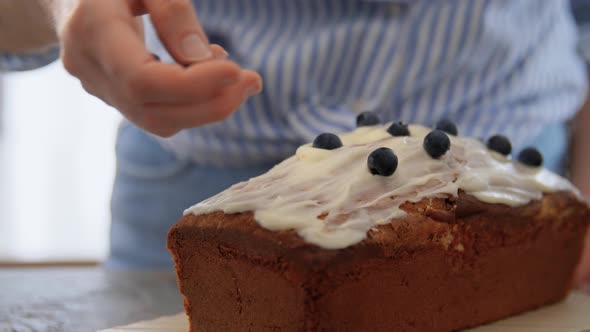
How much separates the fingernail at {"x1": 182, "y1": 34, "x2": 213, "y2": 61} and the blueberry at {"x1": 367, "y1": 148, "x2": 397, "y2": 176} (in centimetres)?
30

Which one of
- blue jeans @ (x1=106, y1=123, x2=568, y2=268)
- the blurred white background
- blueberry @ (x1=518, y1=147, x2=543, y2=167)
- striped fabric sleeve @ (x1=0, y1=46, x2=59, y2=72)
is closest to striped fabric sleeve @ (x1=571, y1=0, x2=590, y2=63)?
blue jeans @ (x1=106, y1=123, x2=568, y2=268)

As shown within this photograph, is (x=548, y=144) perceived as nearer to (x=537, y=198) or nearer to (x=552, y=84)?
(x=552, y=84)

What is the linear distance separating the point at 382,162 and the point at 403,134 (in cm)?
17

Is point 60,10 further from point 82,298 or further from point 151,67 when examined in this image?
point 82,298

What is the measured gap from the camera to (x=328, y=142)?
1025mm

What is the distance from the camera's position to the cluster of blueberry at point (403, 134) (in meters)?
0.94

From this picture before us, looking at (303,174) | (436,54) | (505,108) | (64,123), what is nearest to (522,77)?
(505,108)

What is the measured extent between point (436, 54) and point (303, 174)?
0.56 metres

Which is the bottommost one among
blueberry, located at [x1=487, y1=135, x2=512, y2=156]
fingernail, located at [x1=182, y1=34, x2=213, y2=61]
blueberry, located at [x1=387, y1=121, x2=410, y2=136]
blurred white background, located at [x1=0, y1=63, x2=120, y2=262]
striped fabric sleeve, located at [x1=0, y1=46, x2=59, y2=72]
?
blurred white background, located at [x1=0, y1=63, x2=120, y2=262]

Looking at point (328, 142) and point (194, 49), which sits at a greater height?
point (194, 49)

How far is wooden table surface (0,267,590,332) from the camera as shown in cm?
108

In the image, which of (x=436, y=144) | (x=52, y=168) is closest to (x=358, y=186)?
(x=436, y=144)

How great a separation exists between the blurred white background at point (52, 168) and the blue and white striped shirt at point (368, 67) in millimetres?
1679

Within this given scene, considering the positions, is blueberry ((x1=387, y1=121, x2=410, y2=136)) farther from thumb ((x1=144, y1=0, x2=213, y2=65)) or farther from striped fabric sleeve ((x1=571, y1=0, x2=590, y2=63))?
striped fabric sleeve ((x1=571, y1=0, x2=590, y2=63))
